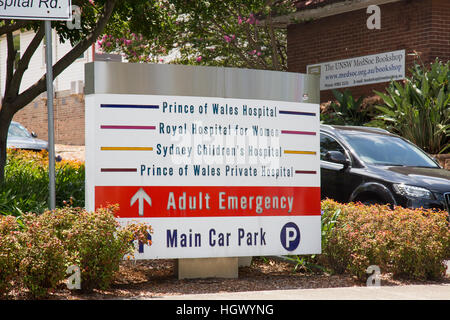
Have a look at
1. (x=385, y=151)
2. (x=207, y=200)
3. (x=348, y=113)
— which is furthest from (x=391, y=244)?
(x=348, y=113)

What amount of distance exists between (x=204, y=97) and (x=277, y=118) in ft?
2.56

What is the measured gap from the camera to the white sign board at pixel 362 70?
60.2ft

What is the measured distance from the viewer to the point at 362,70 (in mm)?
19297

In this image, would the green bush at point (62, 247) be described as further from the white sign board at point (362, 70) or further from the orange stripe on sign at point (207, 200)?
the white sign board at point (362, 70)

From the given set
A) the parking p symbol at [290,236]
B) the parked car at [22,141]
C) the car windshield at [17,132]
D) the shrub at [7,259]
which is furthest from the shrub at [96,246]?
the car windshield at [17,132]

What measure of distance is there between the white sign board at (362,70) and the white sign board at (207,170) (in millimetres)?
11350

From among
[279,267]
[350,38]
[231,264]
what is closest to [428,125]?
[350,38]

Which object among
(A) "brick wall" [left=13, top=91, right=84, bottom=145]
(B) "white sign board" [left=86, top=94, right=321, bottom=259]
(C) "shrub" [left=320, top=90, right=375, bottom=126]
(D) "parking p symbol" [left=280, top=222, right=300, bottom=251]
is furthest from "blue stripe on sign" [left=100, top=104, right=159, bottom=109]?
(A) "brick wall" [left=13, top=91, right=84, bottom=145]

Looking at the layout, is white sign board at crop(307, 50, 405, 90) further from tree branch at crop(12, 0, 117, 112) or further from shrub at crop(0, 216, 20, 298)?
shrub at crop(0, 216, 20, 298)

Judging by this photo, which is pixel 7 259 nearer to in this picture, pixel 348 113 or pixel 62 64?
pixel 62 64

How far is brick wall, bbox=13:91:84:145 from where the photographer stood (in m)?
30.5

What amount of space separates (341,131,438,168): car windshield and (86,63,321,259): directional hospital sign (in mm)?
3538

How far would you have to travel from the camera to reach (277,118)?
7.34m

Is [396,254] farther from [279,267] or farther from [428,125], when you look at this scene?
[428,125]
